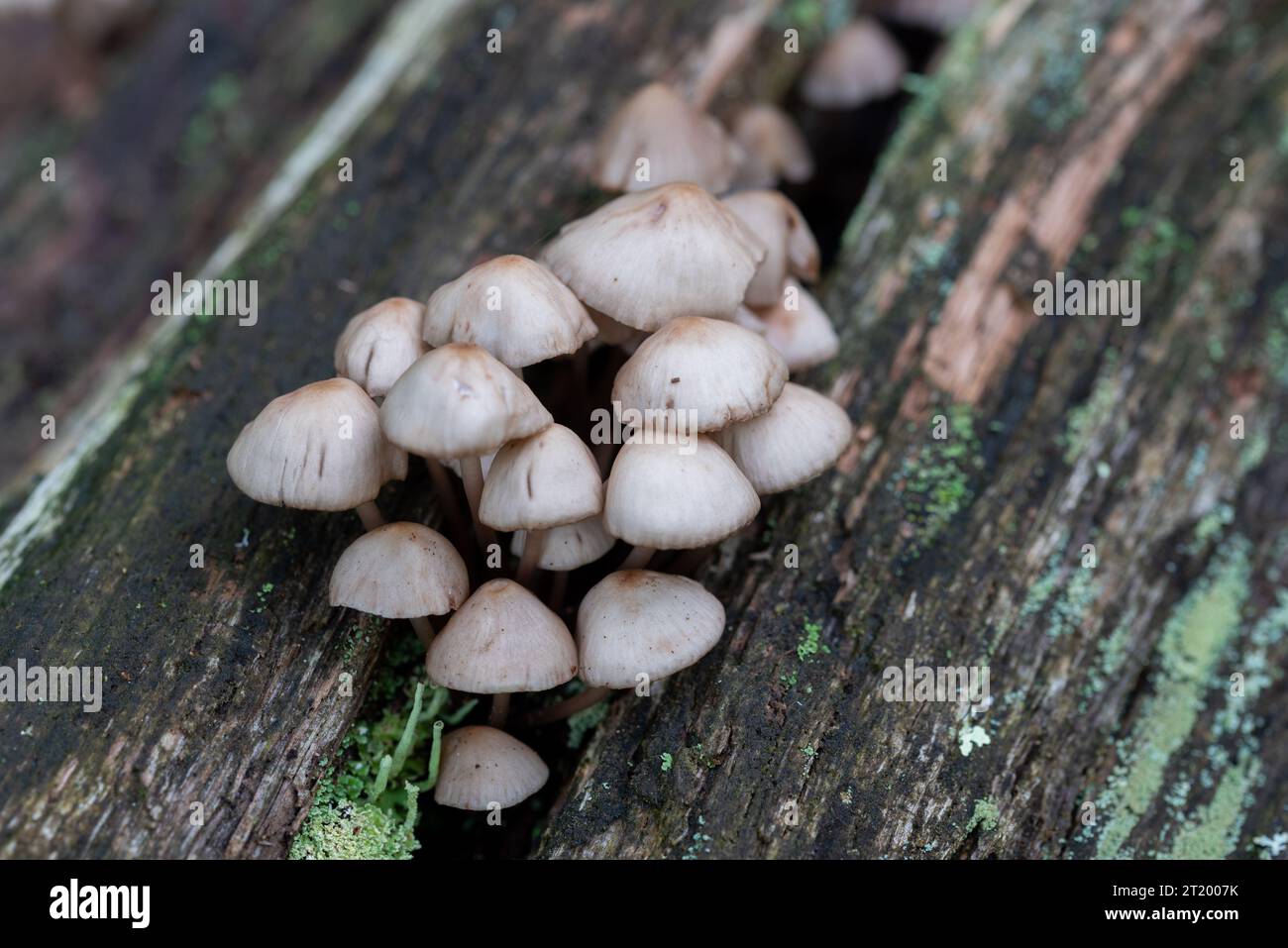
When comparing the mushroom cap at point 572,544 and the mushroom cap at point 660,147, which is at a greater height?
the mushroom cap at point 660,147

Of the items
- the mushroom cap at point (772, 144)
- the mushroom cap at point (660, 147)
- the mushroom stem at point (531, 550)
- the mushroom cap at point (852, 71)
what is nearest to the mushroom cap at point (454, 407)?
the mushroom stem at point (531, 550)

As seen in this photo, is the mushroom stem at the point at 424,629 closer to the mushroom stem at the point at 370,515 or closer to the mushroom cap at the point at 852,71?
the mushroom stem at the point at 370,515

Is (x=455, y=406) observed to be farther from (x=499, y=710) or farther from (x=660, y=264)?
(x=499, y=710)

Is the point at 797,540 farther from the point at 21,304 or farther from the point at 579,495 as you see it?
the point at 21,304

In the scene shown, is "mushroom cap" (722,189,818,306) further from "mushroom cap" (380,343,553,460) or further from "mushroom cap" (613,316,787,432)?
"mushroom cap" (380,343,553,460)
